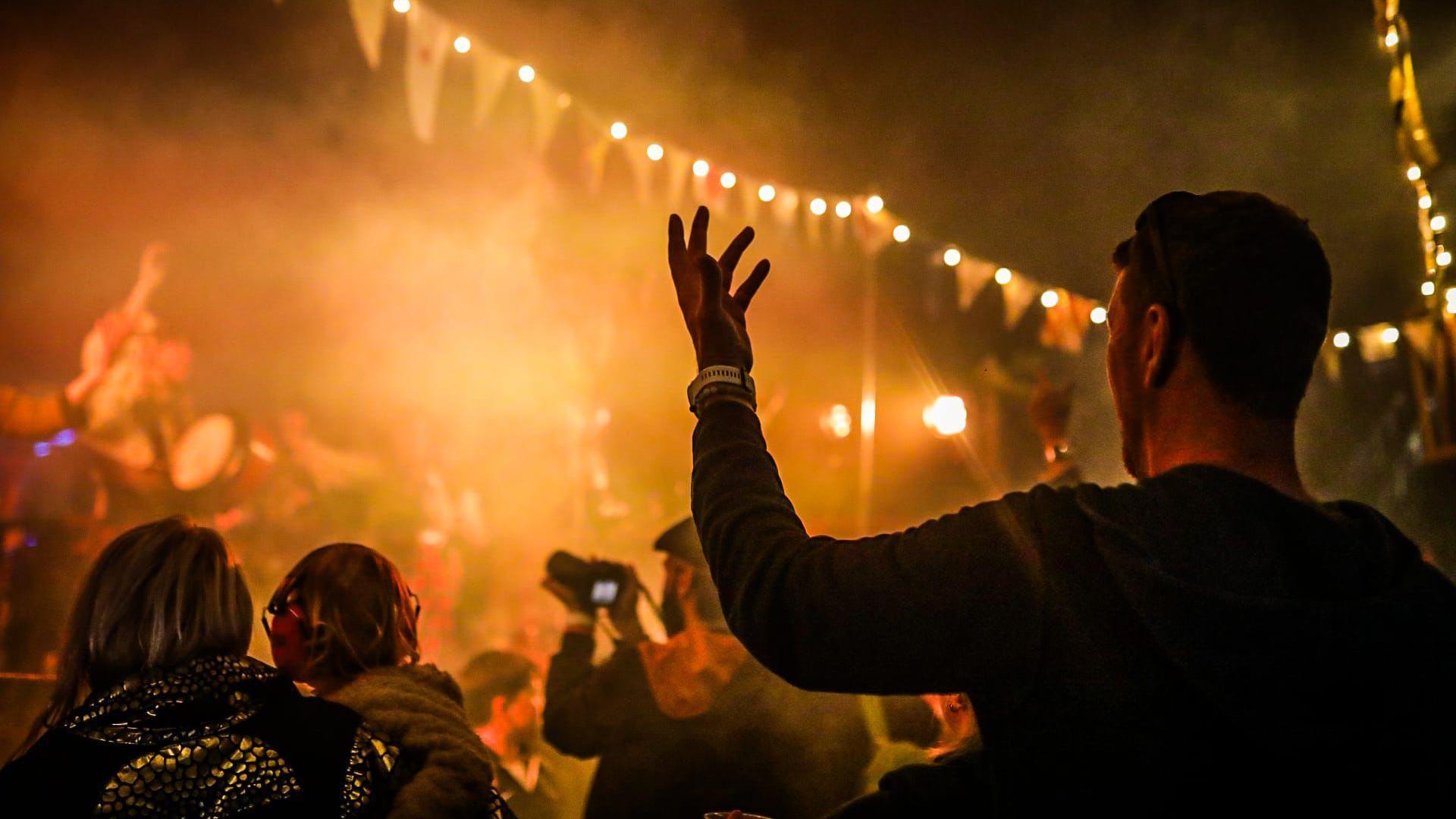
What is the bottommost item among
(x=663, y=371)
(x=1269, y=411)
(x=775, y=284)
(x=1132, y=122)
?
(x=1269, y=411)

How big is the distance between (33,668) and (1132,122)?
8212 mm

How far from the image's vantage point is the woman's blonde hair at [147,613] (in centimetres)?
182

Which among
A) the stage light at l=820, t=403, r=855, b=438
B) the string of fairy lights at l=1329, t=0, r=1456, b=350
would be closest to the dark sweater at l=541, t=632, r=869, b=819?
the stage light at l=820, t=403, r=855, b=438

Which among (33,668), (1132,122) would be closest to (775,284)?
(1132,122)

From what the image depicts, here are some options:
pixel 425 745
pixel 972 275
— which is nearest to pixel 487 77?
pixel 972 275

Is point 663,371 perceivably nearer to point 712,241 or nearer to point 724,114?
point 712,241

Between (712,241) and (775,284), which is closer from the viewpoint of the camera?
(712,241)

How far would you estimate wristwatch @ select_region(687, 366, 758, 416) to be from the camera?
96 cm

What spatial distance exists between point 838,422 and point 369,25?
17.1 feet

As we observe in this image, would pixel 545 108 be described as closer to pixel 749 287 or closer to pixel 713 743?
pixel 713 743

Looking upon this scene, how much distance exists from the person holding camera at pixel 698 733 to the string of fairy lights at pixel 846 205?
425 cm

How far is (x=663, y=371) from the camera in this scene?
26.4ft

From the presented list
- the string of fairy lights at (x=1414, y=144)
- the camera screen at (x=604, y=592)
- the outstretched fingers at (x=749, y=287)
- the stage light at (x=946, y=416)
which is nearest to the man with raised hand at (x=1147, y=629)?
the outstretched fingers at (x=749, y=287)

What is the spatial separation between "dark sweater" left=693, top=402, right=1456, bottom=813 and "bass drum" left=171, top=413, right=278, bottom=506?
6421 mm
